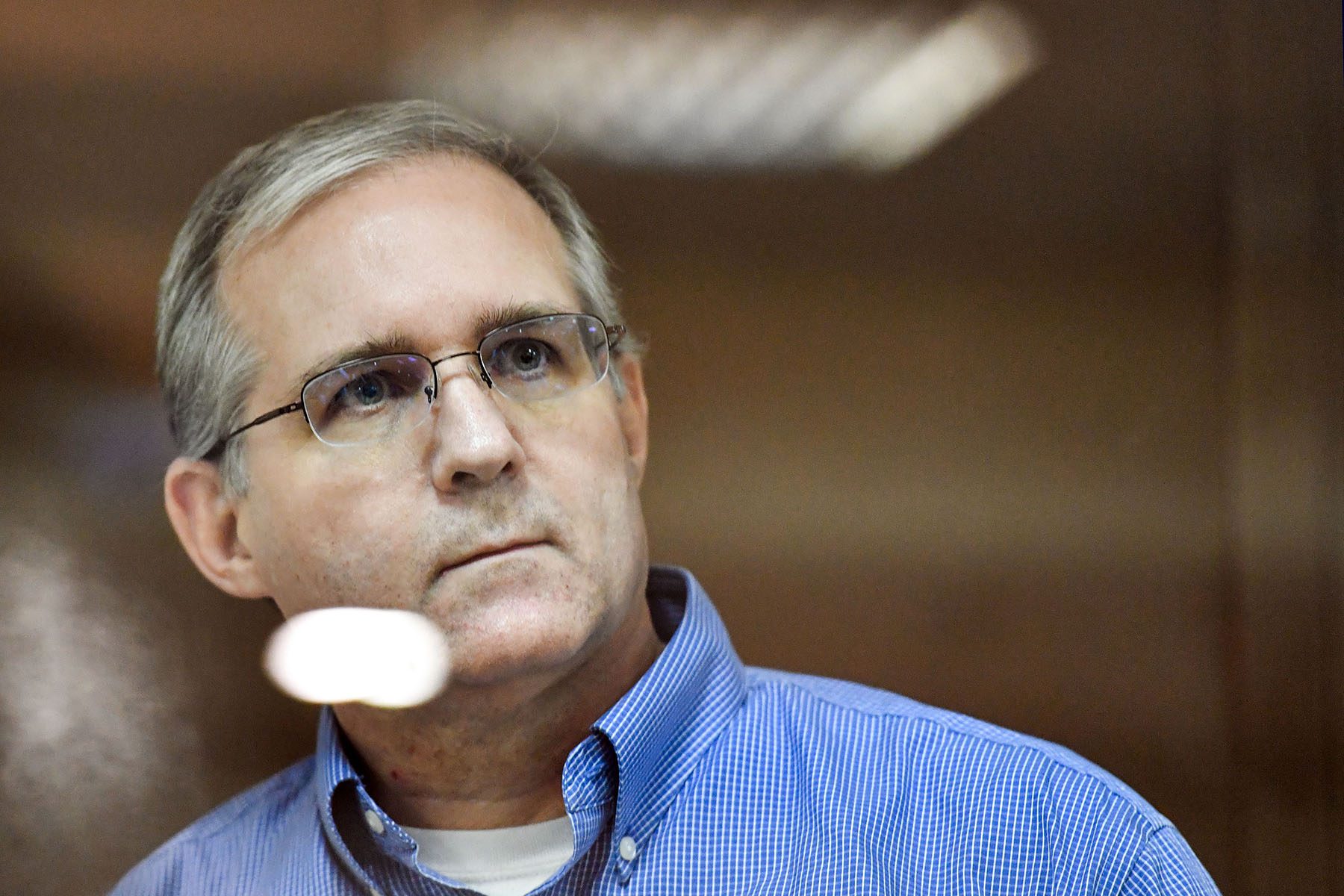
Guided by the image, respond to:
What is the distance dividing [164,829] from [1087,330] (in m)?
0.85

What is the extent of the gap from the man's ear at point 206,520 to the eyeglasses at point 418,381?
0.07 m

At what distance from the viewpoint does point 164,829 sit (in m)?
1.04

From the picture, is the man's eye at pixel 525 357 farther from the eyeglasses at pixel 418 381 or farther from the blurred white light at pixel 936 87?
the blurred white light at pixel 936 87

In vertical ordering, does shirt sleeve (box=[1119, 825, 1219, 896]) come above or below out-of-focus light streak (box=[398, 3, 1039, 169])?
below

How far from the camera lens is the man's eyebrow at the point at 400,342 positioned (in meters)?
0.96

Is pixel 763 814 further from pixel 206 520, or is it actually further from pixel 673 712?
pixel 206 520

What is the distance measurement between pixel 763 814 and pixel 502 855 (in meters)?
0.22

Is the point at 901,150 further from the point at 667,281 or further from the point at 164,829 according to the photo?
the point at 164,829

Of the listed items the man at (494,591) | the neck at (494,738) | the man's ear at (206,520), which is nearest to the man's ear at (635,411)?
the man at (494,591)

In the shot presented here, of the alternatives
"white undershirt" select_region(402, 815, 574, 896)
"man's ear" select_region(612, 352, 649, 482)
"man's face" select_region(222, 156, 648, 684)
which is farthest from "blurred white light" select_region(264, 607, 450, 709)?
"man's ear" select_region(612, 352, 649, 482)

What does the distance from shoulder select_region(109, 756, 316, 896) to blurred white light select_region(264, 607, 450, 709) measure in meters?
0.11

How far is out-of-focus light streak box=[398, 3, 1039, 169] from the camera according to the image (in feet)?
3.42

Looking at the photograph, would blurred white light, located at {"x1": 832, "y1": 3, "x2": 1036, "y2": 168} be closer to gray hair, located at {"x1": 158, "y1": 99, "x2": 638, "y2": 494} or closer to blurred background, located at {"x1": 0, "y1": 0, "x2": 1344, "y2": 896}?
blurred background, located at {"x1": 0, "y1": 0, "x2": 1344, "y2": 896}

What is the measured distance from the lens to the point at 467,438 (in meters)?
0.93
